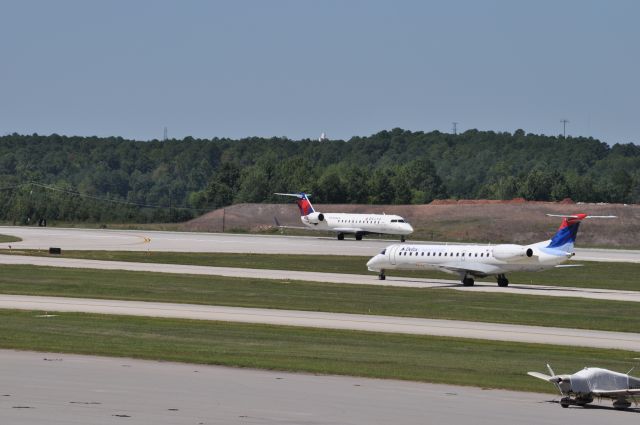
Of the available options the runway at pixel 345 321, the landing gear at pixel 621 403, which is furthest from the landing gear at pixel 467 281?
the landing gear at pixel 621 403

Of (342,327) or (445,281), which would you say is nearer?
(342,327)

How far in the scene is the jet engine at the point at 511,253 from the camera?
60.9 m

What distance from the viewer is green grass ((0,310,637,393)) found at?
28.8 meters

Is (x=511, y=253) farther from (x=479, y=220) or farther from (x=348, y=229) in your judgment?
(x=479, y=220)

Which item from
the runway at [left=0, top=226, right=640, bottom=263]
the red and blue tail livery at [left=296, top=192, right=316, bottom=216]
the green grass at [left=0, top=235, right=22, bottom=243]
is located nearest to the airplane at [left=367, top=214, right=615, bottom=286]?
the runway at [left=0, top=226, right=640, bottom=263]

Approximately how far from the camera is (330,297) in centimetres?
5288

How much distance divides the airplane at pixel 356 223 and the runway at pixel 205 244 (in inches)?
49.4

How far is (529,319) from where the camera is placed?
45.3 m

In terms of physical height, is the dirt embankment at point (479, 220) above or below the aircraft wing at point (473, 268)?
above

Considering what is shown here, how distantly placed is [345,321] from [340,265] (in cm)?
3604

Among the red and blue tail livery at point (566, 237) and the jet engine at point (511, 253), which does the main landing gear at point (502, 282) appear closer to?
the jet engine at point (511, 253)

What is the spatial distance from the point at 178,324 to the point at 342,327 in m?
5.45

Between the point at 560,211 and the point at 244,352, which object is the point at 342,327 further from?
the point at 560,211

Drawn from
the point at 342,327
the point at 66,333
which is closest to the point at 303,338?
the point at 342,327
